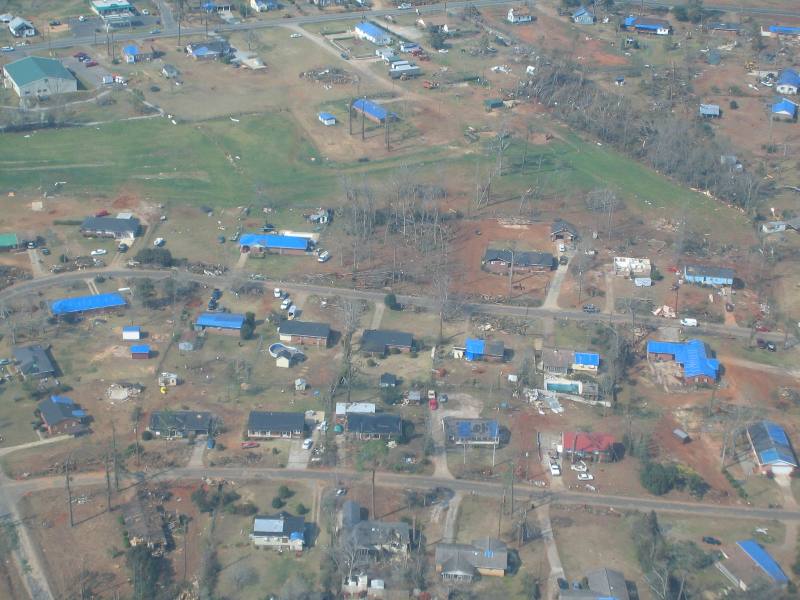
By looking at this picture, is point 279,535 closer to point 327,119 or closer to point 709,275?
point 709,275

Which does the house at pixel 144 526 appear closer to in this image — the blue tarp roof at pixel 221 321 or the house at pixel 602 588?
the blue tarp roof at pixel 221 321

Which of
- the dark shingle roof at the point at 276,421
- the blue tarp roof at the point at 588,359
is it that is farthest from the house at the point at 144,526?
the blue tarp roof at the point at 588,359

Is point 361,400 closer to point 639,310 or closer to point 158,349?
point 158,349

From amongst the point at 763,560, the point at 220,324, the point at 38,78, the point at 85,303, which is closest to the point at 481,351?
the point at 220,324

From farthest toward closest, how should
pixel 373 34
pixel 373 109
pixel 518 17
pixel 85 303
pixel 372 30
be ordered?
pixel 518 17
pixel 372 30
pixel 373 34
pixel 373 109
pixel 85 303

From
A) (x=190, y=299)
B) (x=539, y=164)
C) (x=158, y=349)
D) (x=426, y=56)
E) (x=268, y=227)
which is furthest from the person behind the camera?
(x=426, y=56)

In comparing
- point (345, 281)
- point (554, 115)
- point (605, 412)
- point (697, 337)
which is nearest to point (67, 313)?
point (345, 281)

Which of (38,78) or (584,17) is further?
(584,17)
